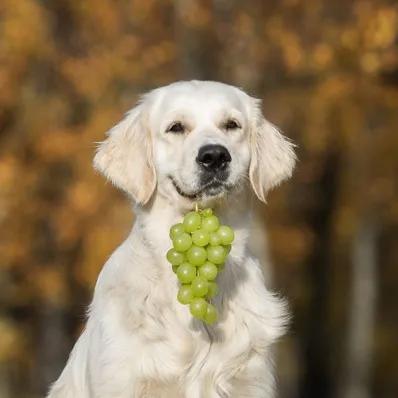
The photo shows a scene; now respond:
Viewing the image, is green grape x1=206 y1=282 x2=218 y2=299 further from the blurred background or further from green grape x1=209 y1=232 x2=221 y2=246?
the blurred background

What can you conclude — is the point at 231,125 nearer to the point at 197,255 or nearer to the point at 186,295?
the point at 197,255

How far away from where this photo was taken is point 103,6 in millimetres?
16906

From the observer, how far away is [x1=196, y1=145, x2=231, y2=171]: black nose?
5297 mm

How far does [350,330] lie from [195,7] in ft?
21.5

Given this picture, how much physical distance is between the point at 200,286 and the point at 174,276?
0.62 m

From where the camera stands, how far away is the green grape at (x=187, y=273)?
4969mm

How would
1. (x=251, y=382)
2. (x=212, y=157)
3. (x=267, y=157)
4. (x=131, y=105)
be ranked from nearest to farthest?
(x=212, y=157)
(x=251, y=382)
(x=267, y=157)
(x=131, y=105)

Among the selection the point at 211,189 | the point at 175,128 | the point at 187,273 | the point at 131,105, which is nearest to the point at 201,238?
the point at 187,273

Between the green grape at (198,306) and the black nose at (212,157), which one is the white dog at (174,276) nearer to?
the black nose at (212,157)

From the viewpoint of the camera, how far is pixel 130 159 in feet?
18.7

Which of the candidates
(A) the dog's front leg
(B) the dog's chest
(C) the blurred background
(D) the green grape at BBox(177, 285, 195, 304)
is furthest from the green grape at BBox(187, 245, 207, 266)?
(C) the blurred background

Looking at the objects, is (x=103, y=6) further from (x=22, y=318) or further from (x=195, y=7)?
(x=22, y=318)

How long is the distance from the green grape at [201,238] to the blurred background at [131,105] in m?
9.64

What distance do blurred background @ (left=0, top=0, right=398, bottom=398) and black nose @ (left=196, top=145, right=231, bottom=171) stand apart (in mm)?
9245
